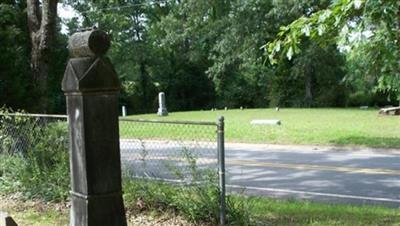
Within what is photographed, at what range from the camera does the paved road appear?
9.27 meters

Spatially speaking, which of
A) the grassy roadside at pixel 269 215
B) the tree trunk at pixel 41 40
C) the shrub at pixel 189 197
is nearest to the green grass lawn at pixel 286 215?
the grassy roadside at pixel 269 215

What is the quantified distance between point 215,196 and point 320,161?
799 centimetres

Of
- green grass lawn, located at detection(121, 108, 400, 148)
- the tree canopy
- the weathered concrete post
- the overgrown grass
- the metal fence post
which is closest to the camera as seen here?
the weathered concrete post

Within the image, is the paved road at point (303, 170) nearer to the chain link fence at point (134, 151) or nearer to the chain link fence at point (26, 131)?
the chain link fence at point (134, 151)

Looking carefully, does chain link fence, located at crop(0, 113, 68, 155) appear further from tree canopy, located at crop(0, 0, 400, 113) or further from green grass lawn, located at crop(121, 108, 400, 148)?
green grass lawn, located at crop(121, 108, 400, 148)

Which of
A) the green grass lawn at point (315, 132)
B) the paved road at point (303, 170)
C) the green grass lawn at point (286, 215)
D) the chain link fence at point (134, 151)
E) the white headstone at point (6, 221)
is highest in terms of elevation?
the chain link fence at point (134, 151)

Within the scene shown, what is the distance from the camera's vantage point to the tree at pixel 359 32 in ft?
12.0

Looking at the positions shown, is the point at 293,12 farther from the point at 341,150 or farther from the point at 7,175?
the point at 7,175

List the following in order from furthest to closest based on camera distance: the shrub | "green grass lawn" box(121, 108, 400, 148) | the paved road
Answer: "green grass lawn" box(121, 108, 400, 148)
the paved road
the shrub

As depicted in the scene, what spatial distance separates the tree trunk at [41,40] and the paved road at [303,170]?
218cm

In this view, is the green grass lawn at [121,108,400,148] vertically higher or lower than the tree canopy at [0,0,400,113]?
lower

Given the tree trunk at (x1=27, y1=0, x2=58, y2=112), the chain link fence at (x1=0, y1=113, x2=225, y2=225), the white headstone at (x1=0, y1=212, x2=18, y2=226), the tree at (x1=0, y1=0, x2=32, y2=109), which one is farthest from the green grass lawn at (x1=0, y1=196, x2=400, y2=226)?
the tree trunk at (x1=27, y1=0, x2=58, y2=112)

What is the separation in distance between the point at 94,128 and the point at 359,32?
230cm

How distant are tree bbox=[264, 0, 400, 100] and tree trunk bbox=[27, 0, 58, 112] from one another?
734 centimetres
